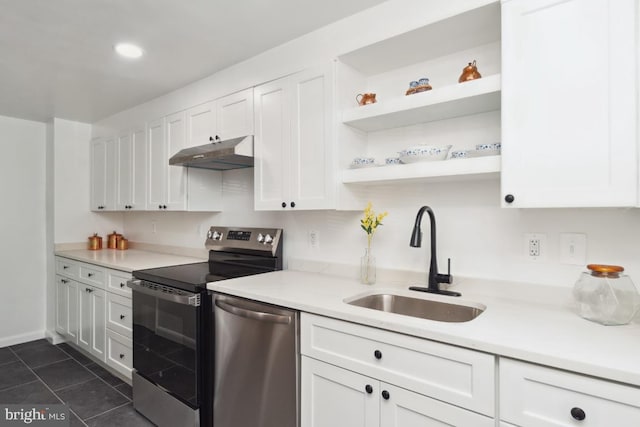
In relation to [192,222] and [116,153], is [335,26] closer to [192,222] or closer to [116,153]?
[192,222]

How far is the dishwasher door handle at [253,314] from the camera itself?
158 centimetres

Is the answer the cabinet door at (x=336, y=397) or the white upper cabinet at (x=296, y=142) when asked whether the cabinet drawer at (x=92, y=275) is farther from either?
the cabinet door at (x=336, y=397)

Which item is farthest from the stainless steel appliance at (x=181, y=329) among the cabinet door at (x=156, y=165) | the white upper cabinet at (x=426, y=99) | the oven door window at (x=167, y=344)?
the white upper cabinet at (x=426, y=99)

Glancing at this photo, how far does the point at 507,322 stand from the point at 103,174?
3883 mm

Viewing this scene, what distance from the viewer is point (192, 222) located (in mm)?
3240

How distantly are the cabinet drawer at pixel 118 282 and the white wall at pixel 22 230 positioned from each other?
1.73 metres

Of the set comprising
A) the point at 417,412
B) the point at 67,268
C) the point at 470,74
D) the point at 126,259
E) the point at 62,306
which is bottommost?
the point at 62,306

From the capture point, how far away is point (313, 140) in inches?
77.0

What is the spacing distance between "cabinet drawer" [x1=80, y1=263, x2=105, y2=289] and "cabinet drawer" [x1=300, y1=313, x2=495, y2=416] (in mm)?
2152

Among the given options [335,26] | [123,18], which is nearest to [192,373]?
[123,18]

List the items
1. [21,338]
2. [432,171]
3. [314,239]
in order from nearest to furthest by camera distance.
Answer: [432,171] < [314,239] < [21,338]

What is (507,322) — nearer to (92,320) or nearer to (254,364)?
(254,364)

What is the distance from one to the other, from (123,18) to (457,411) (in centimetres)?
231

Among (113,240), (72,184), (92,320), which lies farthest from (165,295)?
(72,184)
